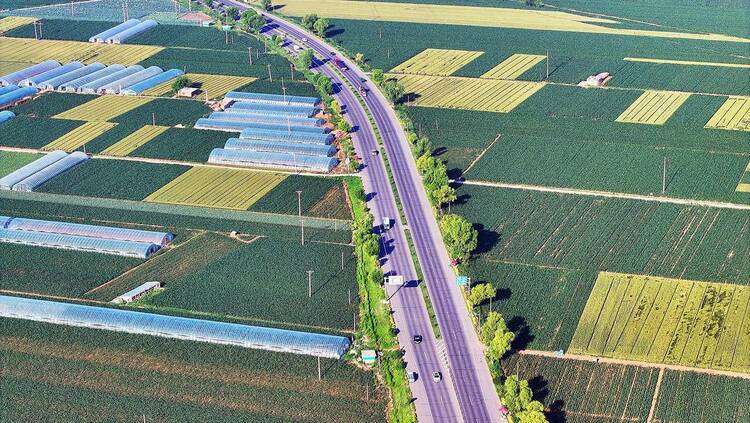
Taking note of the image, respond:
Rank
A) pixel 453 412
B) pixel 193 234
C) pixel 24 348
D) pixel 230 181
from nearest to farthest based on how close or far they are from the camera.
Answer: pixel 453 412 → pixel 24 348 → pixel 193 234 → pixel 230 181

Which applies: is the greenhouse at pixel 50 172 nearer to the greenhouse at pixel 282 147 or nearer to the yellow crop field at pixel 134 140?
the yellow crop field at pixel 134 140

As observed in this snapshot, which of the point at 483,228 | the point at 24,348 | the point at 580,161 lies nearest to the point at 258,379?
the point at 24,348

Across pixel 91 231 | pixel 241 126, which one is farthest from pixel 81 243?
pixel 241 126

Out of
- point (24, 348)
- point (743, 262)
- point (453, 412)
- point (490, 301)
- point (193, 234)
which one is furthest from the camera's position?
point (193, 234)

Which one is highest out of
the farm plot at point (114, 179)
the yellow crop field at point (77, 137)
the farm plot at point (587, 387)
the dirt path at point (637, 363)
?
the yellow crop field at point (77, 137)

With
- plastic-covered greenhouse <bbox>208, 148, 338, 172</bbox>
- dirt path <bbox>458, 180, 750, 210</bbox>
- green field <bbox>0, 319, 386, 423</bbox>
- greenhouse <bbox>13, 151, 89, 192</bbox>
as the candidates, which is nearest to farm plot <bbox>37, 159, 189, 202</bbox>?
greenhouse <bbox>13, 151, 89, 192</bbox>

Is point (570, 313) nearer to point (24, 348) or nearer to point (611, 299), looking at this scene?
point (611, 299)

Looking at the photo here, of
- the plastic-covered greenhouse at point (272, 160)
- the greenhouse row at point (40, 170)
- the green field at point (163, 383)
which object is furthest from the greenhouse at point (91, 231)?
the plastic-covered greenhouse at point (272, 160)
